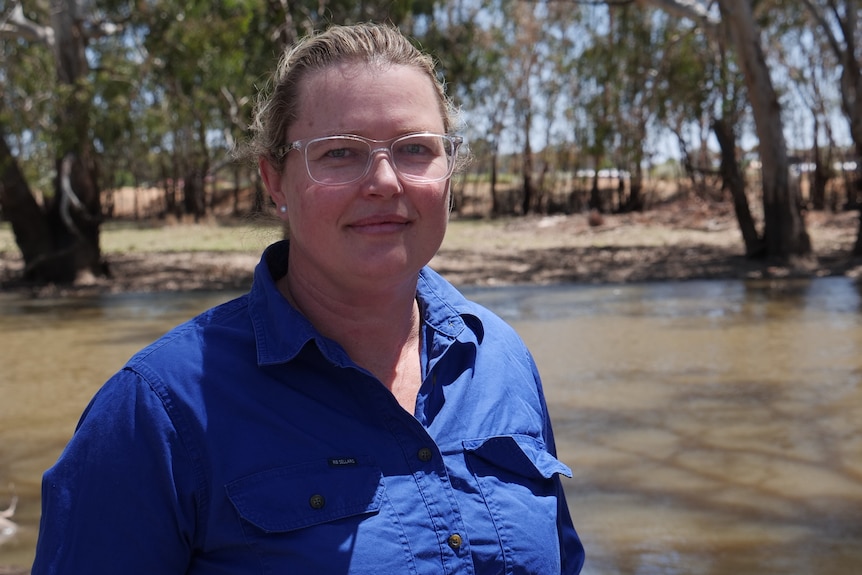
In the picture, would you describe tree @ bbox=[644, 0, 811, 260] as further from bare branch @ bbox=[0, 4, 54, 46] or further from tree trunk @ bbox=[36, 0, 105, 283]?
bare branch @ bbox=[0, 4, 54, 46]

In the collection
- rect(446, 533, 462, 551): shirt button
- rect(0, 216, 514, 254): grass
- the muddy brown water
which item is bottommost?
the muddy brown water

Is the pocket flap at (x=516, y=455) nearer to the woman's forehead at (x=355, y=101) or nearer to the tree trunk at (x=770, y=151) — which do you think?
the woman's forehead at (x=355, y=101)

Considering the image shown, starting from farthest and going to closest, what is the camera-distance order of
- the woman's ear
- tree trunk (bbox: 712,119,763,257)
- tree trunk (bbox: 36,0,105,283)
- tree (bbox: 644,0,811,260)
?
1. tree trunk (bbox: 712,119,763,257)
2. tree (bbox: 644,0,811,260)
3. tree trunk (bbox: 36,0,105,283)
4. the woman's ear

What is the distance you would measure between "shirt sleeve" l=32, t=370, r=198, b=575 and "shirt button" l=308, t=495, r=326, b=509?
0.56 ft

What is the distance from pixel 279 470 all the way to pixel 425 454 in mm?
252

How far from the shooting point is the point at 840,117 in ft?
89.3

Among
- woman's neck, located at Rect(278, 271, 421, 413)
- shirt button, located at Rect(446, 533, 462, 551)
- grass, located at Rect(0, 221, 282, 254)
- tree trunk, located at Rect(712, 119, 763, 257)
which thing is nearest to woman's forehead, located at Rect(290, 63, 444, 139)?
woman's neck, located at Rect(278, 271, 421, 413)

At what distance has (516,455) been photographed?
1.84 m

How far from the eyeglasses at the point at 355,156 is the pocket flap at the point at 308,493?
0.48m

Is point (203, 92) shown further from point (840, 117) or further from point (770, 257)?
point (840, 117)

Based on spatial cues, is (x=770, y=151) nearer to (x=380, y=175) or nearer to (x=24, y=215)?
(x=24, y=215)

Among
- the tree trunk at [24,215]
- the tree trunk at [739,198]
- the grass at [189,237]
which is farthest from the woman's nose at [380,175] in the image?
the grass at [189,237]

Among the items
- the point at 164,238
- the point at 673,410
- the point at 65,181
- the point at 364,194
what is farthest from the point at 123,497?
the point at 164,238

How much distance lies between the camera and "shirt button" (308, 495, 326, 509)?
1586 millimetres
